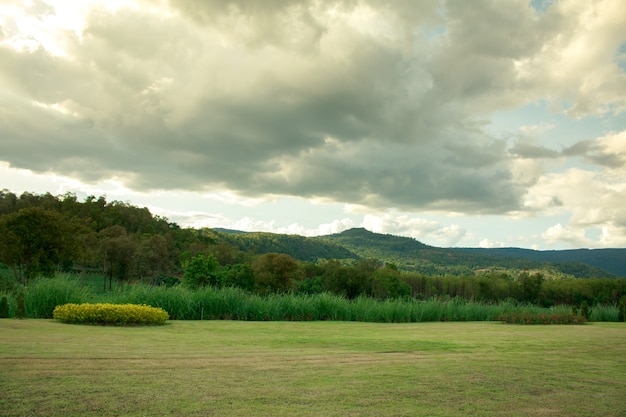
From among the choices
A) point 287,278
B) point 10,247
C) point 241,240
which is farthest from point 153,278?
point 241,240

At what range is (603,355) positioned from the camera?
354 inches

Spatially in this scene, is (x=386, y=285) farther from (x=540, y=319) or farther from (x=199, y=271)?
(x=540, y=319)

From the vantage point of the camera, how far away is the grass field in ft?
15.3

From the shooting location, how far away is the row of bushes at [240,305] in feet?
45.6

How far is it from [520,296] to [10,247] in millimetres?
64249

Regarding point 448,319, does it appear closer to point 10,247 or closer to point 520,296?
point 10,247

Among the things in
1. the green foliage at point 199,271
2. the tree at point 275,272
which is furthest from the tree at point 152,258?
the green foliage at point 199,271

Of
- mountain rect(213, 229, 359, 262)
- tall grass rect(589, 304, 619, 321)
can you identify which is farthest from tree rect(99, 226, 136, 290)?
mountain rect(213, 229, 359, 262)

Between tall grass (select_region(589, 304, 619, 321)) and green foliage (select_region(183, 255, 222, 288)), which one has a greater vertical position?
green foliage (select_region(183, 255, 222, 288))

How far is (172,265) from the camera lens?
62125 mm

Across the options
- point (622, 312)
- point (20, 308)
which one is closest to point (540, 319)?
point (622, 312)

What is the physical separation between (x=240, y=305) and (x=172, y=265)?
4756cm

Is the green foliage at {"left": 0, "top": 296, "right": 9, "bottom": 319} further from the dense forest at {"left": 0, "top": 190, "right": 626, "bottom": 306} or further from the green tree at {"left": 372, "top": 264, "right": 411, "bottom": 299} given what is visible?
the green tree at {"left": 372, "top": 264, "right": 411, "bottom": 299}

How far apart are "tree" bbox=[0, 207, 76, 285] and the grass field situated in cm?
2341
